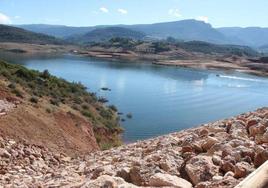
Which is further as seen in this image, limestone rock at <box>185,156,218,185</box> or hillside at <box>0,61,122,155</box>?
hillside at <box>0,61,122,155</box>

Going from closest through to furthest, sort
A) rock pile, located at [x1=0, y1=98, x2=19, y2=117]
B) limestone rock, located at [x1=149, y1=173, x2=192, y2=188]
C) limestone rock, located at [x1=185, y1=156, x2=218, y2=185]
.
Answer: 1. limestone rock, located at [x1=149, y1=173, x2=192, y2=188]
2. limestone rock, located at [x1=185, y1=156, x2=218, y2=185]
3. rock pile, located at [x1=0, y1=98, x2=19, y2=117]

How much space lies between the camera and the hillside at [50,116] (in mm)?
17539

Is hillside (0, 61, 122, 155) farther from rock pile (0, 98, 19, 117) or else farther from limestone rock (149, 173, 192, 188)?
limestone rock (149, 173, 192, 188)

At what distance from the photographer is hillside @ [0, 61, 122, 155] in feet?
57.5

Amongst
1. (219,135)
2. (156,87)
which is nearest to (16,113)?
(219,135)

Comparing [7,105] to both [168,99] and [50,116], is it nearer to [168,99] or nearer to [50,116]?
[50,116]

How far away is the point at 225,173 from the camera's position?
6.70 metres

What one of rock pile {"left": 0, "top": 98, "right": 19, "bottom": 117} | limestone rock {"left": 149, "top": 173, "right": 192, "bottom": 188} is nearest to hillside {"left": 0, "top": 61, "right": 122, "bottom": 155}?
rock pile {"left": 0, "top": 98, "right": 19, "bottom": 117}

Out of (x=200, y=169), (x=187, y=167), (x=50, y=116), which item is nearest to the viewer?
(x=200, y=169)

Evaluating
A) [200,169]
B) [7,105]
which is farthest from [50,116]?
[200,169]

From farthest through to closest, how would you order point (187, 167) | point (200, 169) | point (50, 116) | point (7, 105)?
point (50, 116)
point (7, 105)
point (187, 167)
point (200, 169)

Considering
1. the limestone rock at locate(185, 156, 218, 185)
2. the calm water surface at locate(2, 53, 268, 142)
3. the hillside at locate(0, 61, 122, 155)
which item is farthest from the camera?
the calm water surface at locate(2, 53, 268, 142)

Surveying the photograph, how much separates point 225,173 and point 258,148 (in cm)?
95

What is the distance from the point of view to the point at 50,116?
22.5 m
